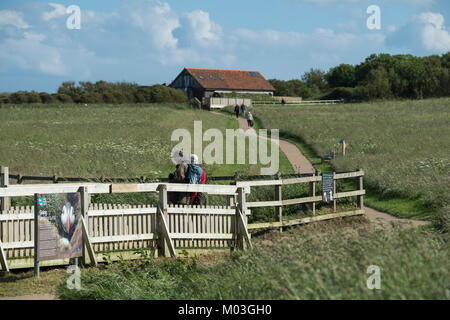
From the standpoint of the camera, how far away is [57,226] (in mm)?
9945

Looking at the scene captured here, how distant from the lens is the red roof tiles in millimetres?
92688

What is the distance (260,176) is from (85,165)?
950 centimetres

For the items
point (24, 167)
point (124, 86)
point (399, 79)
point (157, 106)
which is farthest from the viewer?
point (124, 86)

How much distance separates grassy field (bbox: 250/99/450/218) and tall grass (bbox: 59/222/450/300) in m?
8.64

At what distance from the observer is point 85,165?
27.4 m

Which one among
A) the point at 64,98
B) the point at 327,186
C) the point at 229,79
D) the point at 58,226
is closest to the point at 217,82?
the point at 229,79

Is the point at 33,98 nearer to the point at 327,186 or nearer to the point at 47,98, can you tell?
the point at 47,98

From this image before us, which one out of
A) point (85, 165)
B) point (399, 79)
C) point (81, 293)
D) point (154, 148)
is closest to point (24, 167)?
point (85, 165)

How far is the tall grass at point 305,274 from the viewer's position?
600cm

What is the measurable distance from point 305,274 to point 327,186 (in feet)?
33.3

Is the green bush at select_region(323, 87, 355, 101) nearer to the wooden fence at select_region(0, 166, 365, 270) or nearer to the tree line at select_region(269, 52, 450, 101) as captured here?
the tree line at select_region(269, 52, 450, 101)

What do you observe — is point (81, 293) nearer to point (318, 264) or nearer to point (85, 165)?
point (318, 264)

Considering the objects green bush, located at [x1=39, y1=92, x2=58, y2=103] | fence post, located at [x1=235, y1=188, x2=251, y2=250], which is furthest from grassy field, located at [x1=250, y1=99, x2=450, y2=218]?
green bush, located at [x1=39, y1=92, x2=58, y2=103]

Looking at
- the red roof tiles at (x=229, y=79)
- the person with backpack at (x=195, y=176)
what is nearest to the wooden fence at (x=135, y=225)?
the person with backpack at (x=195, y=176)
